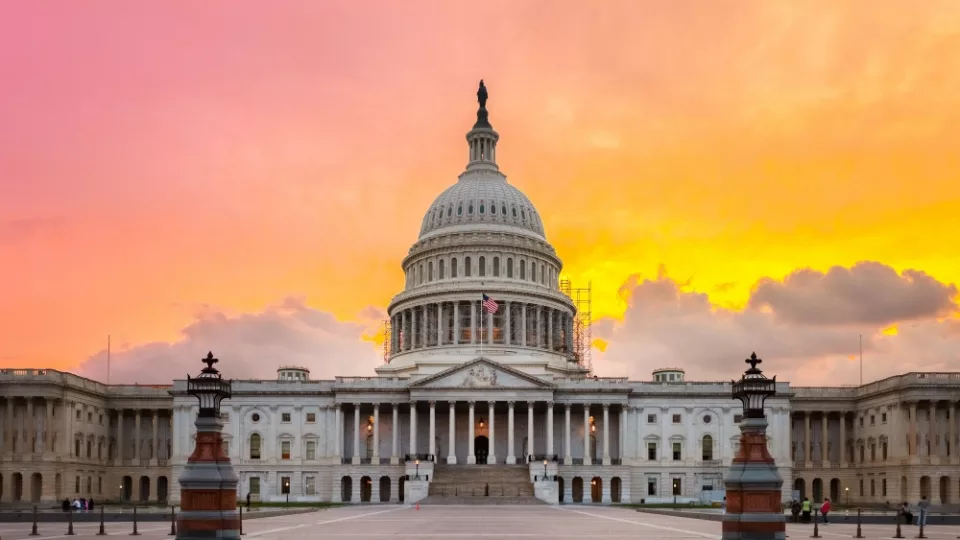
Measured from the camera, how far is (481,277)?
510 feet

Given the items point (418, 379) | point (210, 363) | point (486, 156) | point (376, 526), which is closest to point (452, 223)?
point (486, 156)

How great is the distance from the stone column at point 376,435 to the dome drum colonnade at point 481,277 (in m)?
18.9

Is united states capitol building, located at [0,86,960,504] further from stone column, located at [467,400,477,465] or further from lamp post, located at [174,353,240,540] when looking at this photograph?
lamp post, located at [174,353,240,540]

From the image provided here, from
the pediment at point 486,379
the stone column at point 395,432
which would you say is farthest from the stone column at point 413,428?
the stone column at point 395,432

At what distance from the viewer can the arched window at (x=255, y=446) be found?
445 ft

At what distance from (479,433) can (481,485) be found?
17.9m

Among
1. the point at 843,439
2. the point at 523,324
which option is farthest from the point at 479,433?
the point at 843,439

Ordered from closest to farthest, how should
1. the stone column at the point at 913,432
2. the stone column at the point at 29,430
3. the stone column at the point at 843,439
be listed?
the stone column at the point at 913,432
the stone column at the point at 29,430
the stone column at the point at 843,439

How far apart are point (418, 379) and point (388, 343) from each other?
39.0 meters

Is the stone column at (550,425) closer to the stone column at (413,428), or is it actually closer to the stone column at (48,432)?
the stone column at (413,428)

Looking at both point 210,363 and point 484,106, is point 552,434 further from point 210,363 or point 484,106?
point 210,363

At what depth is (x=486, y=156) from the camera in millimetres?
168625

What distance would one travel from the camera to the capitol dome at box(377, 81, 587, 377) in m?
150

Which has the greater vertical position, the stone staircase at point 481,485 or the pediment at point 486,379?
the pediment at point 486,379
